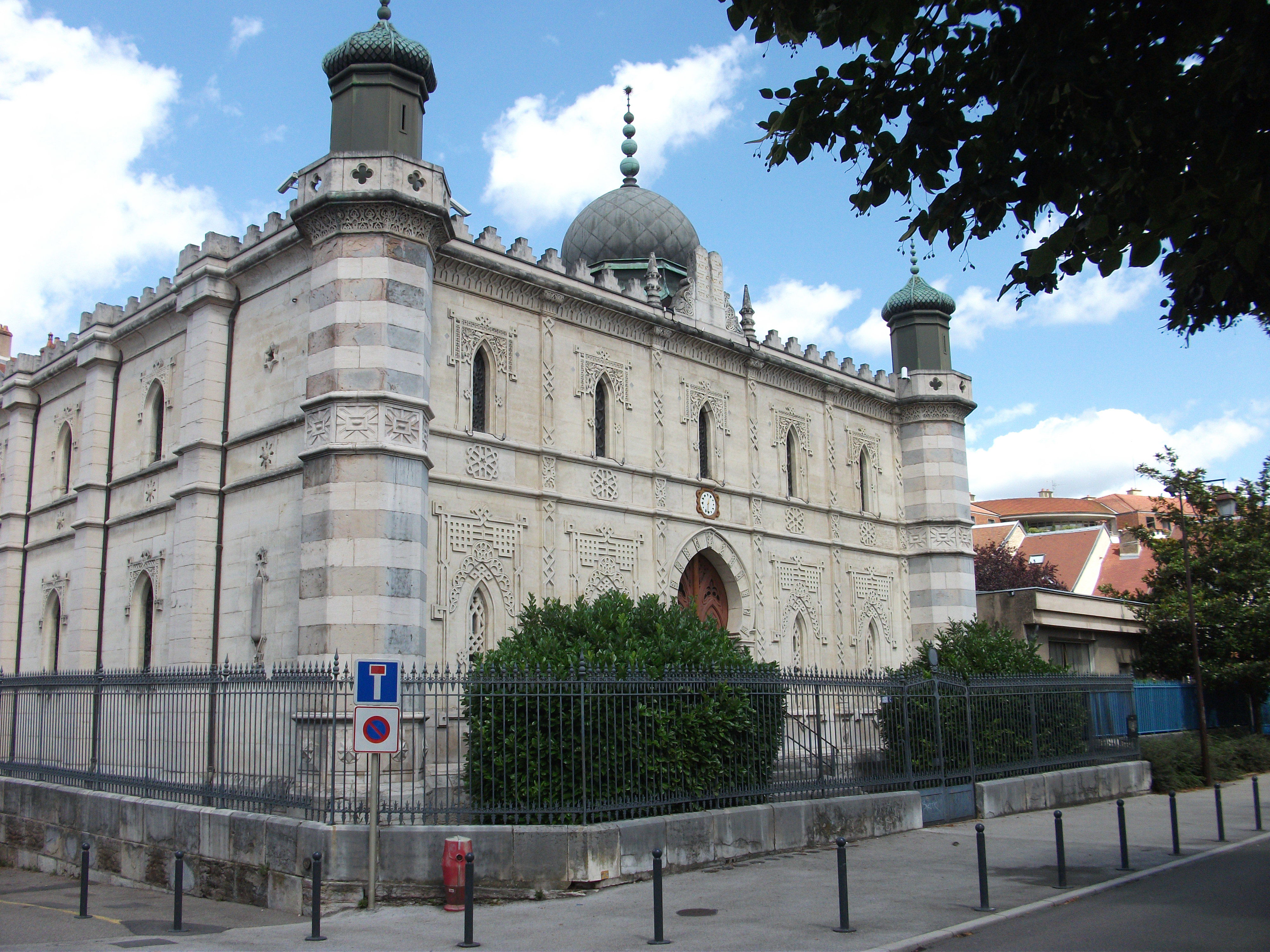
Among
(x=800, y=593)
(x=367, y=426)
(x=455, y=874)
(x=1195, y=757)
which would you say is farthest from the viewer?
(x=800, y=593)

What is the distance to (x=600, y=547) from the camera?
20.2 m

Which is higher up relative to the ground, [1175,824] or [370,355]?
[370,355]

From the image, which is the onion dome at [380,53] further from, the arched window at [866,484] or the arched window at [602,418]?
the arched window at [866,484]

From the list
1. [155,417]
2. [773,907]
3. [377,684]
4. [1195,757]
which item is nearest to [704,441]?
[155,417]

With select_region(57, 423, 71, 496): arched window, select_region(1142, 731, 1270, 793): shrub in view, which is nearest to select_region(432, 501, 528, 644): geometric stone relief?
select_region(57, 423, 71, 496): arched window

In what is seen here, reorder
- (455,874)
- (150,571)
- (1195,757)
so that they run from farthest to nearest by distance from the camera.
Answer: (1195,757), (150,571), (455,874)

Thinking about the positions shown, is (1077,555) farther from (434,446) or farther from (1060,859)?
(1060,859)

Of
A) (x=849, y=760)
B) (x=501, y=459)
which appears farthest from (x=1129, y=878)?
(x=501, y=459)

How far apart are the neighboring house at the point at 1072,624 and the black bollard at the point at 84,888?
73.1 ft

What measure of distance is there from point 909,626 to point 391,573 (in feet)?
51.1

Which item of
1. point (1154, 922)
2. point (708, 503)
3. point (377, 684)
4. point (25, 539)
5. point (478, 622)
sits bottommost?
point (1154, 922)

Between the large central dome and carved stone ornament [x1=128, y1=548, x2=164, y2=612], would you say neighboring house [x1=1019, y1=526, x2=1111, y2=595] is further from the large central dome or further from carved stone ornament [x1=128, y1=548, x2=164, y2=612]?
carved stone ornament [x1=128, y1=548, x2=164, y2=612]

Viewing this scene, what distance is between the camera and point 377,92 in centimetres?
1744

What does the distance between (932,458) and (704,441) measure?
771 centimetres
